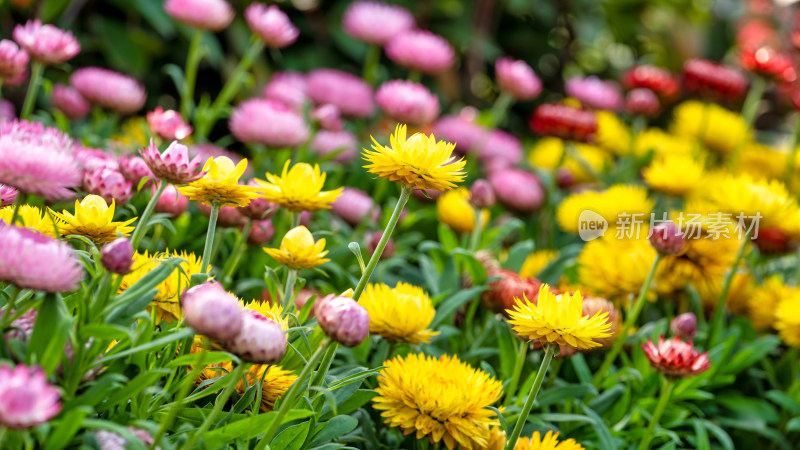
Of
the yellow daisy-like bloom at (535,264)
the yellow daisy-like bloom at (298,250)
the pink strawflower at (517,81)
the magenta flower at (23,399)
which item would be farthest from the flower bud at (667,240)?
the pink strawflower at (517,81)

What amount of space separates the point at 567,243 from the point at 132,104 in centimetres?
119

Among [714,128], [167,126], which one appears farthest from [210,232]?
[714,128]

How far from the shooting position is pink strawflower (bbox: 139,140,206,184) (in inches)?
33.8

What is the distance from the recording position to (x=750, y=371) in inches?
65.6

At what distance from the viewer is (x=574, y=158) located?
2.32m

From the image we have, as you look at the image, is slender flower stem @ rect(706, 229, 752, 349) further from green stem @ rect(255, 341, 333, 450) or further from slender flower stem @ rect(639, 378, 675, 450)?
green stem @ rect(255, 341, 333, 450)

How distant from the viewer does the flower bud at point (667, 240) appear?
1220 mm

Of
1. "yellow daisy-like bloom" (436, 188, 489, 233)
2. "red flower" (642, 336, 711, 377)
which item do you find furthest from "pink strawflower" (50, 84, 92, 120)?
"red flower" (642, 336, 711, 377)

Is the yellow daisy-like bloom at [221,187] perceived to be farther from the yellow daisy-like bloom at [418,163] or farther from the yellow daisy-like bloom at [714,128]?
the yellow daisy-like bloom at [714,128]

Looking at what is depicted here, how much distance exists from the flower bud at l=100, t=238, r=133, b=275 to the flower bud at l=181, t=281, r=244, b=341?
84mm

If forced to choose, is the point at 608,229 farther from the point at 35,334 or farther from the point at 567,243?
the point at 35,334

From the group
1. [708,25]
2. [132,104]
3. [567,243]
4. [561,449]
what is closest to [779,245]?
[567,243]

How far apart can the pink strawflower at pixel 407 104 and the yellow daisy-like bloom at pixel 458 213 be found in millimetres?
263

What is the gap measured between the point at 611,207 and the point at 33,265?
1.39 m
